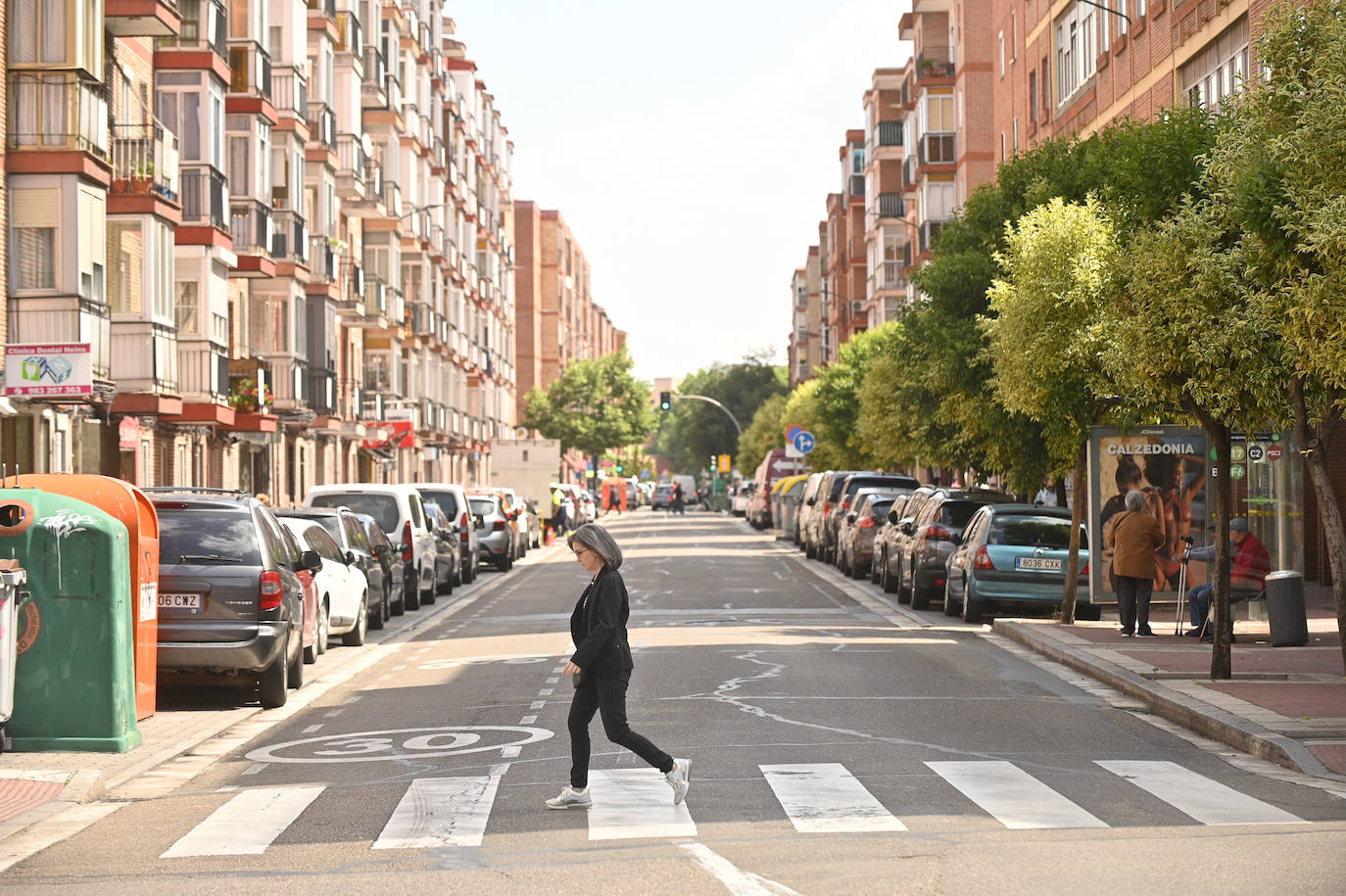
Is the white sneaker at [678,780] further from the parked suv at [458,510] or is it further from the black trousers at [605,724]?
the parked suv at [458,510]

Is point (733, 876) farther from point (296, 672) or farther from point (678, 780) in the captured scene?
point (296, 672)

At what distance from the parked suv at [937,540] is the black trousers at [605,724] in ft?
53.2

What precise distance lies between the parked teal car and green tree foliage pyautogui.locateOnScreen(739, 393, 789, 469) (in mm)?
75545

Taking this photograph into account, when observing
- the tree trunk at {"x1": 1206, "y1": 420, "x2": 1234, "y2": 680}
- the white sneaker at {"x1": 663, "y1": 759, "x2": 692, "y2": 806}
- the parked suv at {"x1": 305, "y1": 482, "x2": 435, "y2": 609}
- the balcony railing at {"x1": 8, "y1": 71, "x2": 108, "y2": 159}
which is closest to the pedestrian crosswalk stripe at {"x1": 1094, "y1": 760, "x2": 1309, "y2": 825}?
the white sneaker at {"x1": 663, "y1": 759, "x2": 692, "y2": 806}

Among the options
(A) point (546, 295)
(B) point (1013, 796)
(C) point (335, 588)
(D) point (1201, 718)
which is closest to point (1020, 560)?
(C) point (335, 588)

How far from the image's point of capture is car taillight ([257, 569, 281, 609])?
15.3m

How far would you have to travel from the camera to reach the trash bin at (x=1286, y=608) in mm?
18938

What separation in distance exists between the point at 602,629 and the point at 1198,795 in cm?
334

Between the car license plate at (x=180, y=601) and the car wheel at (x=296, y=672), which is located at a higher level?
the car license plate at (x=180, y=601)

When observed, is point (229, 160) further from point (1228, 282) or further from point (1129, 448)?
point (1228, 282)

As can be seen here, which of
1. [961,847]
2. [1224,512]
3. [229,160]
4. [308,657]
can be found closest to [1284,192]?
[1224,512]

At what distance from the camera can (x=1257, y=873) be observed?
8.08 metres

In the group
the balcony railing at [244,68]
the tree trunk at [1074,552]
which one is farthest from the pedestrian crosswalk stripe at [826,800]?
the balcony railing at [244,68]

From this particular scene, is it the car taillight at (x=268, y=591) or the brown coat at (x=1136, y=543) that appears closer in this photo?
the car taillight at (x=268, y=591)
